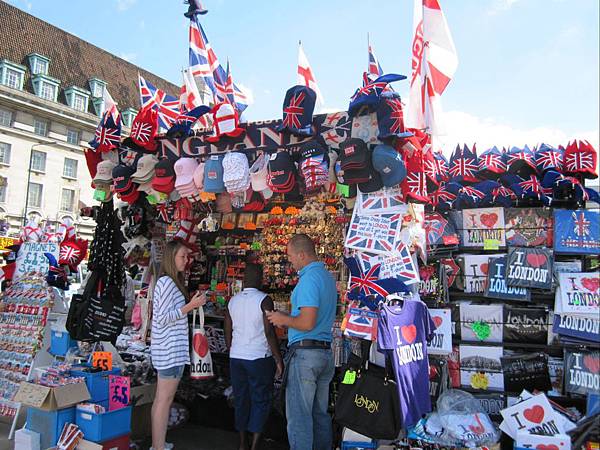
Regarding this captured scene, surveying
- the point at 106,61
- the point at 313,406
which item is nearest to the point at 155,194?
the point at 313,406

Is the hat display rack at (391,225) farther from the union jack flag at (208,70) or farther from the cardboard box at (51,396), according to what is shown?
the cardboard box at (51,396)

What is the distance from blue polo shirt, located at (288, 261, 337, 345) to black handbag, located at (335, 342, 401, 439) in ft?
1.20

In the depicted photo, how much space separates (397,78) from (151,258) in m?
3.71

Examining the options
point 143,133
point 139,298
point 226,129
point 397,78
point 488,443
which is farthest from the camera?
point 139,298

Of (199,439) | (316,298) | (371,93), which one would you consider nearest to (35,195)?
(199,439)

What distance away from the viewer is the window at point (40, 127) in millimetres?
27706

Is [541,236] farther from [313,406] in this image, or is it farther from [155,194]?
[155,194]

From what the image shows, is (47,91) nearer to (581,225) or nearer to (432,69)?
(432,69)

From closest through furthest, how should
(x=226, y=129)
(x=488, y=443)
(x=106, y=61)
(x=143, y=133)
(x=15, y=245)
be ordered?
(x=488, y=443) → (x=226, y=129) → (x=143, y=133) → (x=15, y=245) → (x=106, y=61)

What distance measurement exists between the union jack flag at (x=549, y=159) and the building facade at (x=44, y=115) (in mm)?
26035

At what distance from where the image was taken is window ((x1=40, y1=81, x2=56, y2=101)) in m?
28.1

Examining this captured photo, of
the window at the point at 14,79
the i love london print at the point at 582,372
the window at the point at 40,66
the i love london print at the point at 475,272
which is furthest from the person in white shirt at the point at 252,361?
the window at the point at 40,66

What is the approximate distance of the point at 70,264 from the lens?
17.7 ft

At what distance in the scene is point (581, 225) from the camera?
430cm
